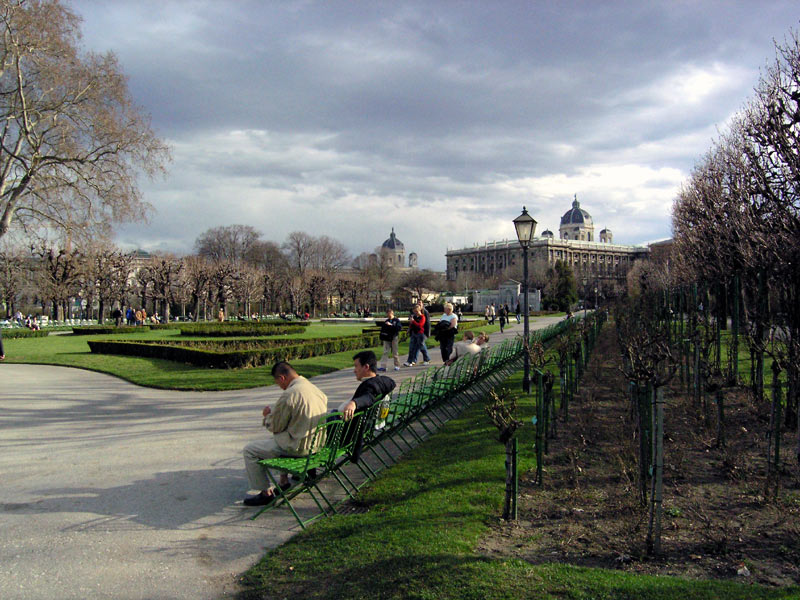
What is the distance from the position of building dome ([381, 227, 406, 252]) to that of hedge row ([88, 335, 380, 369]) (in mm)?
133207

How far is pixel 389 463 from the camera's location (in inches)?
239

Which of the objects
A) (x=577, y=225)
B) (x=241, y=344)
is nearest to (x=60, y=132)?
(x=241, y=344)

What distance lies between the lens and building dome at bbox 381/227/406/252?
504ft

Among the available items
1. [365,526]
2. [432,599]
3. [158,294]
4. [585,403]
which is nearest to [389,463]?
[365,526]

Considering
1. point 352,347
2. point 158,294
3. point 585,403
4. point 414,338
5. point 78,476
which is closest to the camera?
point 78,476

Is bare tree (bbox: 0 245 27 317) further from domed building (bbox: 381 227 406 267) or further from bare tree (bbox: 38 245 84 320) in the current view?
domed building (bbox: 381 227 406 267)

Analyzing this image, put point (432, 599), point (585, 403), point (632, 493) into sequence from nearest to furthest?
point (432, 599) → point (632, 493) → point (585, 403)

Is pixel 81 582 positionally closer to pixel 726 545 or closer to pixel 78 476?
pixel 78 476

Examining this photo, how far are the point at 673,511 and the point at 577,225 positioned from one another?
449ft

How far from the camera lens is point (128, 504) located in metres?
4.84

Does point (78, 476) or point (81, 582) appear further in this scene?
point (78, 476)

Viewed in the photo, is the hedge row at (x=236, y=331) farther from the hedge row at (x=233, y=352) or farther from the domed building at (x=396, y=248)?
the domed building at (x=396, y=248)

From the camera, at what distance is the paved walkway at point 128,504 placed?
11.7 ft

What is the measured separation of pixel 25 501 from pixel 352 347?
1471 centimetres
